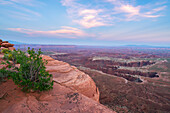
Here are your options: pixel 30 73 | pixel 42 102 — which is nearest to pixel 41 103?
pixel 42 102

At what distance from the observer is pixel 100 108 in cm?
377

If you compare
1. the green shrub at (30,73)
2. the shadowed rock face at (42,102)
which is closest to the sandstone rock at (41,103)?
the shadowed rock face at (42,102)

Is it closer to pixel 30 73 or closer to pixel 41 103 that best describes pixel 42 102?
pixel 41 103

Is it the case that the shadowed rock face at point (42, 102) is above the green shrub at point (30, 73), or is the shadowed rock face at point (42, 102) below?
below

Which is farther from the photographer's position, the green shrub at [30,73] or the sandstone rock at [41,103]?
the green shrub at [30,73]

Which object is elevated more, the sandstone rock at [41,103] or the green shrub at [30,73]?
the green shrub at [30,73]

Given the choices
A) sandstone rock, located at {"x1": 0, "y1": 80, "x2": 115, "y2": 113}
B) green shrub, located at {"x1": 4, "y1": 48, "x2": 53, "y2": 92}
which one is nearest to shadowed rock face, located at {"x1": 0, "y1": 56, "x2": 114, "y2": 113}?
sandstone rock, located at {"x1": 0, "y1": 80, "x2": 115, "y2": 113}

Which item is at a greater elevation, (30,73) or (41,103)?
(30,73)

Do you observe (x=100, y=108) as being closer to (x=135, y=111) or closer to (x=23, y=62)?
(x=23, y=62)

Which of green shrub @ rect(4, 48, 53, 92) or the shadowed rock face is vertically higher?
green shrub @ rect(4, 48, 53, 92)

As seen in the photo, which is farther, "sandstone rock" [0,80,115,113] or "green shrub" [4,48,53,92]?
"green shrub" [4,48,53,92]

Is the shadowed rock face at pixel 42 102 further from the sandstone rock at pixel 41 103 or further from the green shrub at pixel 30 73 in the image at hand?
the green shrub at pixel 30 73

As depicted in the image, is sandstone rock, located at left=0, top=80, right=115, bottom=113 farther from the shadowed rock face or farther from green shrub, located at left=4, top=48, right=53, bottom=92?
green shrub, located at left=4, top=48, right=53, bottom=92

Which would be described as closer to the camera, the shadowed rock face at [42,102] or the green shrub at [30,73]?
the shadowed rock face at [42,102]
